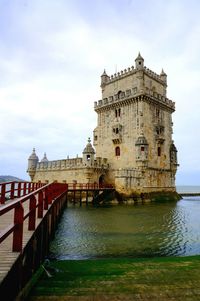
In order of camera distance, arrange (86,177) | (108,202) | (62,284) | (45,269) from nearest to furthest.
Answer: (62,284) < (45,269) < (108,202) < (86,177)

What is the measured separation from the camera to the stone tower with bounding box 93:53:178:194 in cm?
3444

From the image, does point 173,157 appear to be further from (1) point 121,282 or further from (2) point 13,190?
(1) point 121,282

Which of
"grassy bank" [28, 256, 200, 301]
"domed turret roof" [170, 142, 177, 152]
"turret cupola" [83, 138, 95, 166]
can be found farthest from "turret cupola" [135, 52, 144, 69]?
"grassy bank" [28, 256, 200, 301]

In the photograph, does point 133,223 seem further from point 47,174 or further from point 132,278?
point 47,174

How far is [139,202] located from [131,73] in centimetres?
1902

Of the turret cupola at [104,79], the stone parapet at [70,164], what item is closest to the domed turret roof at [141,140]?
the stone parapet at [70,164]

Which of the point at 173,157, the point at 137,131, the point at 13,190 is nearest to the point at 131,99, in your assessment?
the point at 137,131

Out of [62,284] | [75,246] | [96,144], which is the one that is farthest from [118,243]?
[96,144]

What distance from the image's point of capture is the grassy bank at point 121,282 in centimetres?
498

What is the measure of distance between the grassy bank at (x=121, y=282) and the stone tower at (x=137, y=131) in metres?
25.4

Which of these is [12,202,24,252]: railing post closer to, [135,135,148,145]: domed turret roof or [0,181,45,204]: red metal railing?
[0,181,45,204]: red metal railing

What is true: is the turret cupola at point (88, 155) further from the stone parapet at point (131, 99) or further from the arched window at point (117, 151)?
the stone parapet at point (131, 99)

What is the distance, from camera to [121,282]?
18.6 feet

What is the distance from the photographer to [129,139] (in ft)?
121
